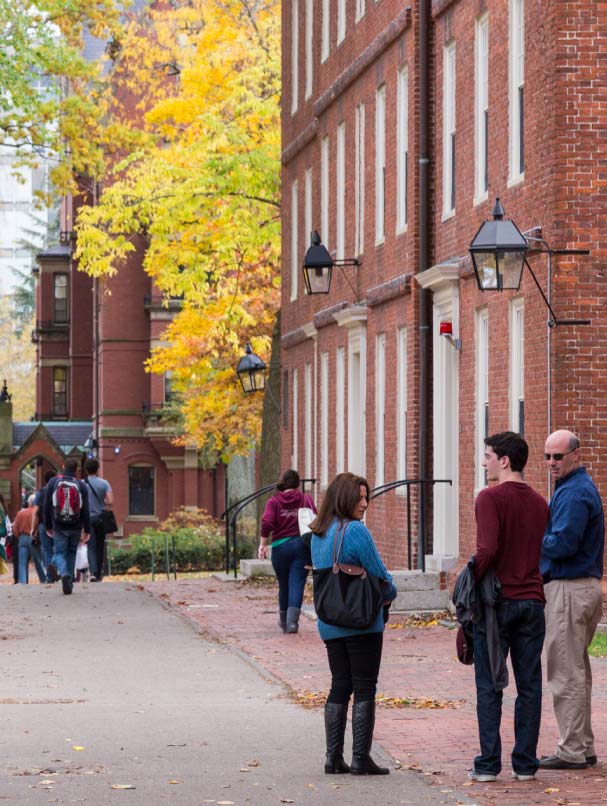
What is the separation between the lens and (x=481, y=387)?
68.7 ft

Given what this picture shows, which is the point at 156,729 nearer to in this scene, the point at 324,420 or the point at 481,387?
the point at 481,387

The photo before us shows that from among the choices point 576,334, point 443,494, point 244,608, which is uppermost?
point 576,334

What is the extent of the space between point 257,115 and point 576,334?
2212 centimetres

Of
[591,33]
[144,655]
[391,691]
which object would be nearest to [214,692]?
[391,691]

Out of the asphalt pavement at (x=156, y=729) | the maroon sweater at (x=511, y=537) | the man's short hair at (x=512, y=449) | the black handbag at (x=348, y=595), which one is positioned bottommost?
the asphalt pavement at (x=156, y=729)

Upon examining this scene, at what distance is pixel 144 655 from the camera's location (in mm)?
17156

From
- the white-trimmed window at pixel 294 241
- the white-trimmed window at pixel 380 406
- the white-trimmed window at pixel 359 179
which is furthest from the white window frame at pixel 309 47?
the white-trimmed window at pixel 380 406

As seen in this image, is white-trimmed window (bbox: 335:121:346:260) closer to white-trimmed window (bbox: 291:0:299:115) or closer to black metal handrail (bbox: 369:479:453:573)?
white-trimmed window (bbox: 291:0:299:115)

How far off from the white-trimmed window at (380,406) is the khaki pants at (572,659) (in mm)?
15772

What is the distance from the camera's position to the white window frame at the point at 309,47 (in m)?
32.4

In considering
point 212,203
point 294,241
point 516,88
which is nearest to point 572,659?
point 516,88

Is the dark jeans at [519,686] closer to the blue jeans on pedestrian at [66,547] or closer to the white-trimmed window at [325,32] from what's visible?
the blue jeans on pedestrian at [66,547]

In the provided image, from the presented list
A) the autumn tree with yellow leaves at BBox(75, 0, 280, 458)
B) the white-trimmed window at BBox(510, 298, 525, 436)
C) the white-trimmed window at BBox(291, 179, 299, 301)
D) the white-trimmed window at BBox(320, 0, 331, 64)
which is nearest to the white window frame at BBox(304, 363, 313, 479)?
the white-trimmed window at BBox(291, 179, 299, 301)

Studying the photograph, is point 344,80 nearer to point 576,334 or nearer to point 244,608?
point 244,608
